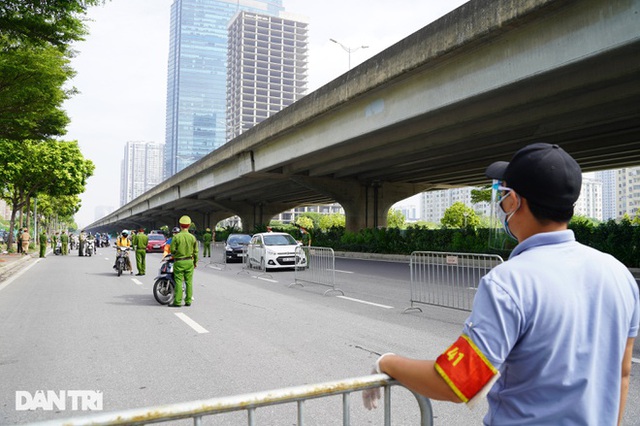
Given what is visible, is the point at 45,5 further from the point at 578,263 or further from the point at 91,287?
the point at 578,263

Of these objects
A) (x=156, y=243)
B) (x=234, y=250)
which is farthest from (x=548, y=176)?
(x=156, y=243)

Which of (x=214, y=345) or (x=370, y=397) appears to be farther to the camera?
(x=214, y=345)

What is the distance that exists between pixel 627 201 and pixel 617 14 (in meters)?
190

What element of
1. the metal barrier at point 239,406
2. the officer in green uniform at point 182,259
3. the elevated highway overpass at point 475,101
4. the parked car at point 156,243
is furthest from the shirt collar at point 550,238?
the parked car at point 156,243

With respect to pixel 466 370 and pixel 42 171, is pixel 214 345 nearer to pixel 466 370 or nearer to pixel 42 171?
pixel 466 370

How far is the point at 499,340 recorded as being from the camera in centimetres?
140

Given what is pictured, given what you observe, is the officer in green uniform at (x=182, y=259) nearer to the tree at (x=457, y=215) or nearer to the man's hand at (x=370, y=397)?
the man's hand at (x=370, y=397)

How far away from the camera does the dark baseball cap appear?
1.50m

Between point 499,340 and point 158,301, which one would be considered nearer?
point 499,340

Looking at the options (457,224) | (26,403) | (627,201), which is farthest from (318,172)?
(627,201)

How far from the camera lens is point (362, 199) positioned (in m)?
34.6

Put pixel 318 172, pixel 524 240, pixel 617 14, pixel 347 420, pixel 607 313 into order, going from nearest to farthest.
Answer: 1. pixel 607 313
2. pixel 524 240
3. pixel 347 420
4. pixel 617 14
5. pixel 318 172

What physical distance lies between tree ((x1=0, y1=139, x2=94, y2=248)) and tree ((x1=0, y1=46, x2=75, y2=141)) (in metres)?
17.5

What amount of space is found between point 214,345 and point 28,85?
11.3 metres
